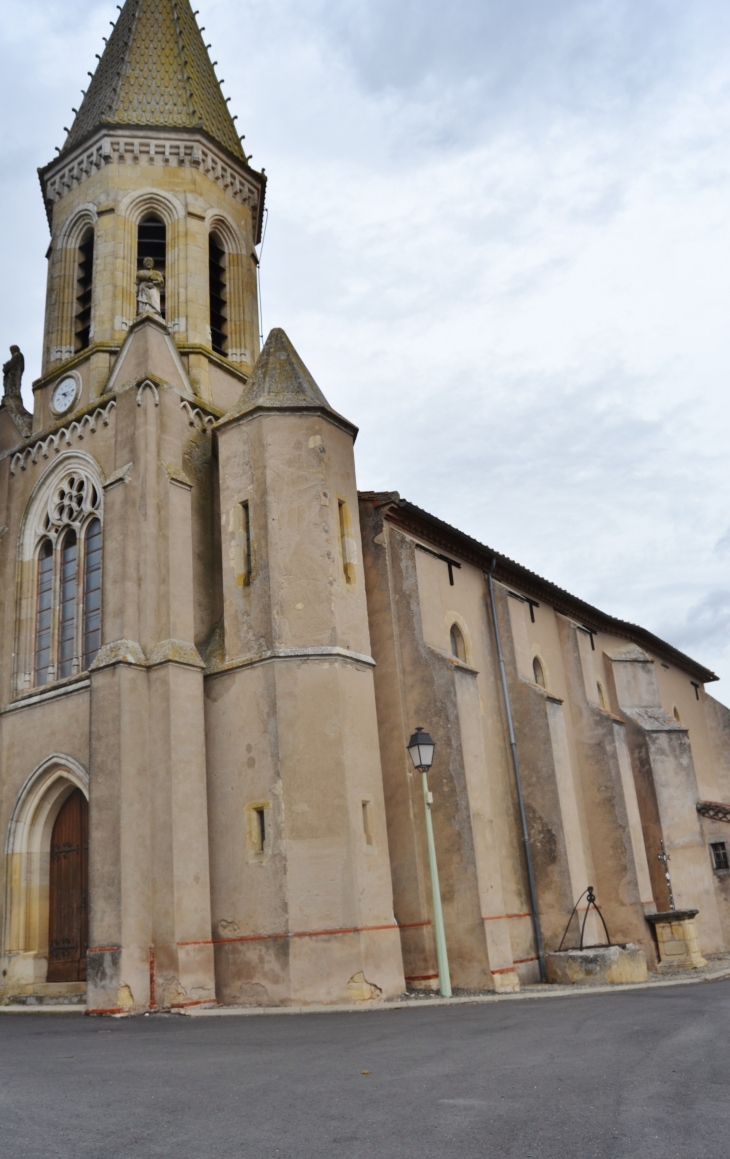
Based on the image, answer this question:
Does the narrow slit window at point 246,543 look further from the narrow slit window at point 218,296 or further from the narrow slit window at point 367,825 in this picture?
the narrow slit window at point 218,296

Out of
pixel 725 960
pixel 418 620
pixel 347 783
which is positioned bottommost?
pixel 725 960

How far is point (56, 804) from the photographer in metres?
18.2

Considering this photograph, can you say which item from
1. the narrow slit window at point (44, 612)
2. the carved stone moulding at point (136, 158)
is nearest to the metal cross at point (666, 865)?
the narrow slit window at point (44, 612)

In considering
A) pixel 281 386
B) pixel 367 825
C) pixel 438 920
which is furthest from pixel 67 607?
pixel 438 920

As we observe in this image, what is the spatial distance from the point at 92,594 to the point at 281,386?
221 inches

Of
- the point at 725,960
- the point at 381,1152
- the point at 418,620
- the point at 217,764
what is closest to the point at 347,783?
the point at 217,764

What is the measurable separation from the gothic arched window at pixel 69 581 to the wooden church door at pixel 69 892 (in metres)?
2.72

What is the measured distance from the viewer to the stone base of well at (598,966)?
55.9 ft

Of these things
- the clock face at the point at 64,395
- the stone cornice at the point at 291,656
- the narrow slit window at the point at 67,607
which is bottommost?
the stone cornice at the point at 291,656

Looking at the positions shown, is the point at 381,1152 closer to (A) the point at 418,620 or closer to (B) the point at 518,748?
(A) the point at 418,620

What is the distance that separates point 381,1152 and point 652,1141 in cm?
157

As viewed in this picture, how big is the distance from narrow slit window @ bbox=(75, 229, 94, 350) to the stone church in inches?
2.8

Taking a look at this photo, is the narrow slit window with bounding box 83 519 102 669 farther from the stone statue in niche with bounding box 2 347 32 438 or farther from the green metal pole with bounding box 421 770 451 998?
the green metal pole with bounding box 421 770 451 998

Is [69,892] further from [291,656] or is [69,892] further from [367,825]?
[291,656]
